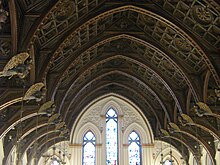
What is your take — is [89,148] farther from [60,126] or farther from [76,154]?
[60,126]

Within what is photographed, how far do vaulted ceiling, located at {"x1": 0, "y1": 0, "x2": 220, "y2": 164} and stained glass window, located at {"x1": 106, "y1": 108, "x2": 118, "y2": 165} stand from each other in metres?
4.08

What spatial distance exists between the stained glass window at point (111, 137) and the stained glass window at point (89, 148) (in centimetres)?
115

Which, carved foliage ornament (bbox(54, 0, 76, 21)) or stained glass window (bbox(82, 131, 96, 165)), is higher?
carved foliage ornament (bbox(54, 0, 76, 21))

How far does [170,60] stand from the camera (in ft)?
65.8

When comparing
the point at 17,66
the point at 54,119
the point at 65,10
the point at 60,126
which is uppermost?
the point at 65,10

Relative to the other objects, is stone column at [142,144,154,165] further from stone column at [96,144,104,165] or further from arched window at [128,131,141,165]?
stone column at [96,144,104,165]

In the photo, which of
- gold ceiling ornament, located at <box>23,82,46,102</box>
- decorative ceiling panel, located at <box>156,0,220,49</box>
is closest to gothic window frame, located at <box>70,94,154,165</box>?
decorative ceiling panel, located at <box>156,0,220,49</box>

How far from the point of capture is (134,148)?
95.7ft

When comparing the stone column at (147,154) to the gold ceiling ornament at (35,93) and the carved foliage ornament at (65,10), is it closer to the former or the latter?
the gold ceiling ornament at (35,93)

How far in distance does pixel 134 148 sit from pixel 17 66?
17.9m

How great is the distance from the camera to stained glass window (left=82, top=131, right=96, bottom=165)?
93.3 ft

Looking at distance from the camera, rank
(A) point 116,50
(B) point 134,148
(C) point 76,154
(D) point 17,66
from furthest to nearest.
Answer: (B) point 134,148 → (C) point 76,154 → (A) point 116,50 → (D) point 17,66

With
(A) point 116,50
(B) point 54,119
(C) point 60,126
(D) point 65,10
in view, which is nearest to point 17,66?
(D) point 65,10

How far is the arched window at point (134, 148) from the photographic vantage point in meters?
28.8
